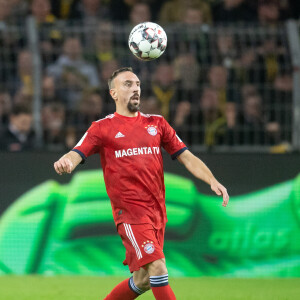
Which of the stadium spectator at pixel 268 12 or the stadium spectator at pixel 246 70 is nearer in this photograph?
the stadium spectator at pixel 246 70

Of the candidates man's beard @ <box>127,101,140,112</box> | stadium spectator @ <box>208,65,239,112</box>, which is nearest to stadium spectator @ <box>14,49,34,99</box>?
stadium spectator @ <box>208,65,239,112</box>

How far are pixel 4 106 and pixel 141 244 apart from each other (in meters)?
3.77

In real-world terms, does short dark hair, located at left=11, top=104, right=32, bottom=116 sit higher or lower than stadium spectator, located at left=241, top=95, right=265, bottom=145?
higher

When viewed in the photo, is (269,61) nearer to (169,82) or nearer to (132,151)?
(169,82)

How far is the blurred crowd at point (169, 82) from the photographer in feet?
29.0

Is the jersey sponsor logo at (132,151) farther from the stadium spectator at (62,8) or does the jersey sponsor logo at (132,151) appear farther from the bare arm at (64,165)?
the stadium spectator at (62,8)

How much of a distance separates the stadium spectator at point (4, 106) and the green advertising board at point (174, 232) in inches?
36.9

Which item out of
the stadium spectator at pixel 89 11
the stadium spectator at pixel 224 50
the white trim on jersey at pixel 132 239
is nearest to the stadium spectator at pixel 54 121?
the stadium spectator at pixel 224 50

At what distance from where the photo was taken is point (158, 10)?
35.6ft

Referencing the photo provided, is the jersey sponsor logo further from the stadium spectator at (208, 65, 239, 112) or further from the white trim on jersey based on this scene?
the stadium spectator at (208, 65, 239, 112)

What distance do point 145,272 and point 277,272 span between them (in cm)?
350

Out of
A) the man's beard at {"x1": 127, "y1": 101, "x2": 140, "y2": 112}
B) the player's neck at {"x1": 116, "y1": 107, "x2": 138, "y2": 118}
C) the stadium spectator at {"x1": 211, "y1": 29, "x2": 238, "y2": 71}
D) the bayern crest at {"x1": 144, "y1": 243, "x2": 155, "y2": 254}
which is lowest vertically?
the bayern crest at {"x1": 144, "y1": 243, "x2": 155, "y2": 254}

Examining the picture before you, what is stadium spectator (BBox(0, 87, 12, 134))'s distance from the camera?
882 centimetres

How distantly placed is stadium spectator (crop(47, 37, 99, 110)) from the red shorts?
10.9ft
